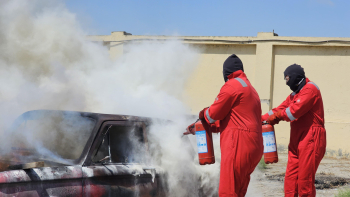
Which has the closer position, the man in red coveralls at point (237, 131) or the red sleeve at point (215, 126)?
the man in red coveralls at point (237, 131)

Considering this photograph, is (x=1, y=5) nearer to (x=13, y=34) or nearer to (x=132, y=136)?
(x=13, y=34)

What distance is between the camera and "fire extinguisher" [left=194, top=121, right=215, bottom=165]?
394cm

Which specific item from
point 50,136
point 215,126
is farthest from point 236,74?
point 50,136

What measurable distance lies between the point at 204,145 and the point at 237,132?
0.45 metres

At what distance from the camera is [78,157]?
3822 millimetres

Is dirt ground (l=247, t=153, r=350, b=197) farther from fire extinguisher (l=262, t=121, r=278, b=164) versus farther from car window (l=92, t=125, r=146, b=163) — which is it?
car window (l=92, t=125, r=146, b=163)

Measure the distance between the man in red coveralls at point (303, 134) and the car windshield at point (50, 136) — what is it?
2307 millimetres

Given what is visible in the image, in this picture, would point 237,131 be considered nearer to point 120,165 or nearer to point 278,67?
point 120,165

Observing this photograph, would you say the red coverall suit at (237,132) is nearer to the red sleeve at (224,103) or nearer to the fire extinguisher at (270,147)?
the red sleeve at (224,103)

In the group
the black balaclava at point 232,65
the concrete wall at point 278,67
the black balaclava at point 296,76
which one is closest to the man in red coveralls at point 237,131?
the black balaclava at point 232,65

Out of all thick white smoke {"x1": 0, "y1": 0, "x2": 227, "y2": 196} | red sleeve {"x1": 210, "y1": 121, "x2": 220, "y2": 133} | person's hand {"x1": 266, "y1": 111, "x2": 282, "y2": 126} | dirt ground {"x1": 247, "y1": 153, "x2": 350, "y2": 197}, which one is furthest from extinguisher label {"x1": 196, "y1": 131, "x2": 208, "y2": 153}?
dirt ground {"x1": 247, "y1": 153, "x2": 350, "y2": 197}

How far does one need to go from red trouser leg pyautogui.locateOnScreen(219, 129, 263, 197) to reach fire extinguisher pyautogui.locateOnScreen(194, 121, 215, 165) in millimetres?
265

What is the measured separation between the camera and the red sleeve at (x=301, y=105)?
175 inches

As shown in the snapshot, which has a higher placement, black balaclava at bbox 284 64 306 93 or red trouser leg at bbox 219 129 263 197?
Result: black balaclava at bbox 284 64 306 93
